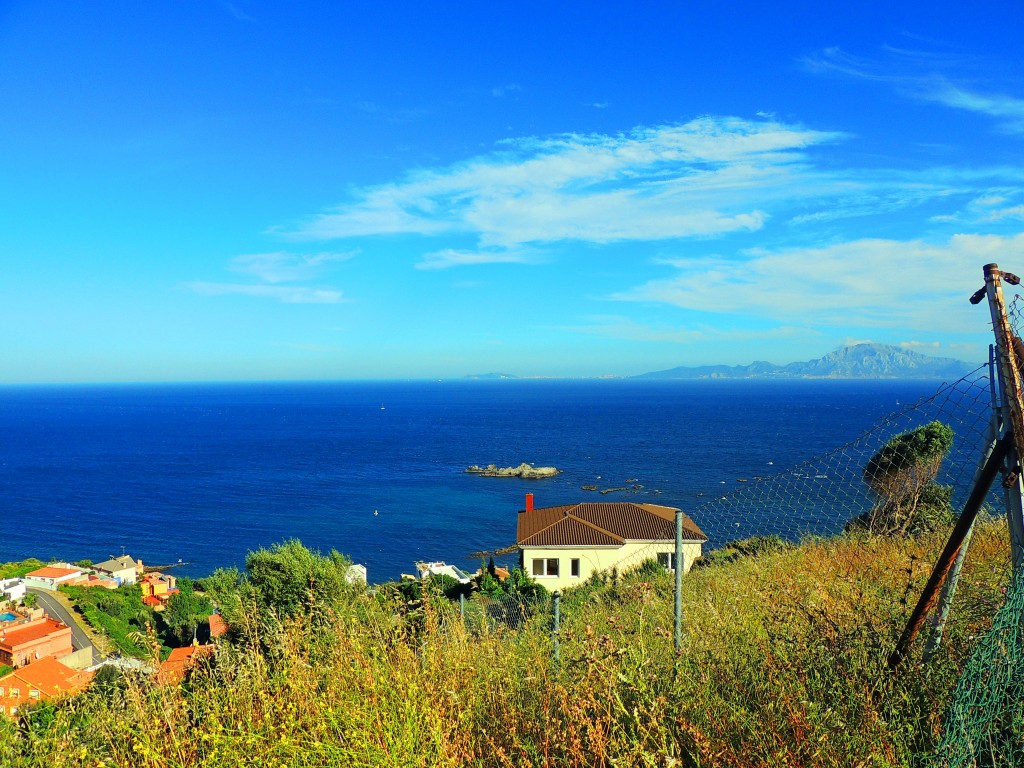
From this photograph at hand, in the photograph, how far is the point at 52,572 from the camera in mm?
33438

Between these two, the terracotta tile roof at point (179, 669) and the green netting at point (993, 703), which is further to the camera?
the terracotta tile roof at point (179, 669)

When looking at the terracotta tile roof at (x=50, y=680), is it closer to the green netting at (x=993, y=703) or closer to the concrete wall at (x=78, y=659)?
the concrete wall at (x=78, y=659)

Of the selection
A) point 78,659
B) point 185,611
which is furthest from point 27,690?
point 185,611

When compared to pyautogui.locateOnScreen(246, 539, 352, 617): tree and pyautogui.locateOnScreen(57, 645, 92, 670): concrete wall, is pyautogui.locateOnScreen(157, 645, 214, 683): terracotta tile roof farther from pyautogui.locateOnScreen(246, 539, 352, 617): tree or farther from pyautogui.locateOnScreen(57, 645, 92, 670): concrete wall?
pyautogui.locateOnScreen(57, 645, 92, 670): concrete wall

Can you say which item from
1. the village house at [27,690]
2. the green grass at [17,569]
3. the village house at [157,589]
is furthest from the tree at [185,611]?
the village house at [27,690]

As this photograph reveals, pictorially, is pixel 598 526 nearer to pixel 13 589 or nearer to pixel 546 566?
pixel 546 566

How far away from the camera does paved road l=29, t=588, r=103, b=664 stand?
2534 cm

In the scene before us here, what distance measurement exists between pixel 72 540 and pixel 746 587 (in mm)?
53994

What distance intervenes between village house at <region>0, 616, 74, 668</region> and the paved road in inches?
98.2

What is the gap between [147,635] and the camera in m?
3.18

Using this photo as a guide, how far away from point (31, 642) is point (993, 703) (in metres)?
25.0

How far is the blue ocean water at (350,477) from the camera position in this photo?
44188mm

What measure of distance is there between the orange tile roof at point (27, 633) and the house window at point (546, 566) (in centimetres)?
1586

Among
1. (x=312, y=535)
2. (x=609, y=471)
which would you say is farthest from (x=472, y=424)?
(x=312, y=535)
